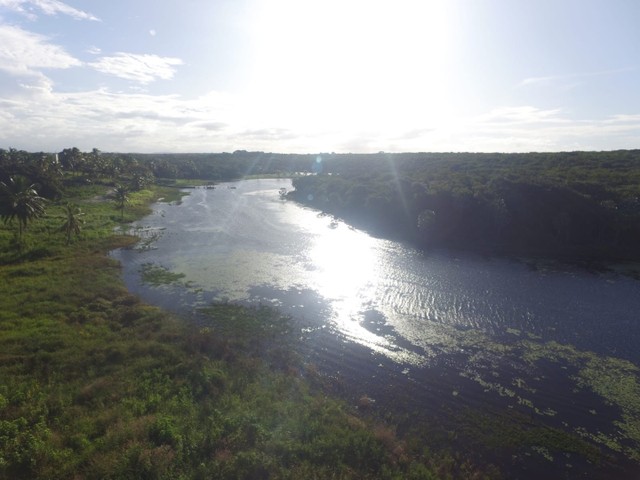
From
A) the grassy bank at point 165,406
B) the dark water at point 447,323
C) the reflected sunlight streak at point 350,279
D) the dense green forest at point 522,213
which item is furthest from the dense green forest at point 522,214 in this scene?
the grassy bank at point 165,406

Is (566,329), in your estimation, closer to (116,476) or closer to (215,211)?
(116,476)

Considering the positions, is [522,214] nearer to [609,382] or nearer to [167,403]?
[609,382]

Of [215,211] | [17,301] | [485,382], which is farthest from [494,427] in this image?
[215,211]

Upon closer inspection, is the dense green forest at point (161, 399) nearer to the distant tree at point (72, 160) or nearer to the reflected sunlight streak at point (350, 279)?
the reflected sunlight streak at point (350, 279)

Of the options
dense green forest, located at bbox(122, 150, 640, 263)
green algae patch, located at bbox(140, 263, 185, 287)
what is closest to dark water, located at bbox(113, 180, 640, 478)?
green algae patch, located at bbox(140, 263, 185, 287)

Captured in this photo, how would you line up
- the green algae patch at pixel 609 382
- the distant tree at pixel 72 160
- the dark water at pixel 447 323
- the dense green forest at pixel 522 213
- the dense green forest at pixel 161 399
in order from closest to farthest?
the dense green forest at pixel 161 399 → the green algae patch at pixel 609 382 → the dark water at pixel 447 323 → the dense green forest at pixel 522 213 → the distant tree at pixel 72 160

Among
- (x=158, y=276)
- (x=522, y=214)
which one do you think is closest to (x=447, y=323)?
(x=158, y=276)

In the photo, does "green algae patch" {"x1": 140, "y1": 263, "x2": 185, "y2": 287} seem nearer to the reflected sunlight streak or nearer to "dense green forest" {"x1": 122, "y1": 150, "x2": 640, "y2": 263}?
the reflected sunlight streak
